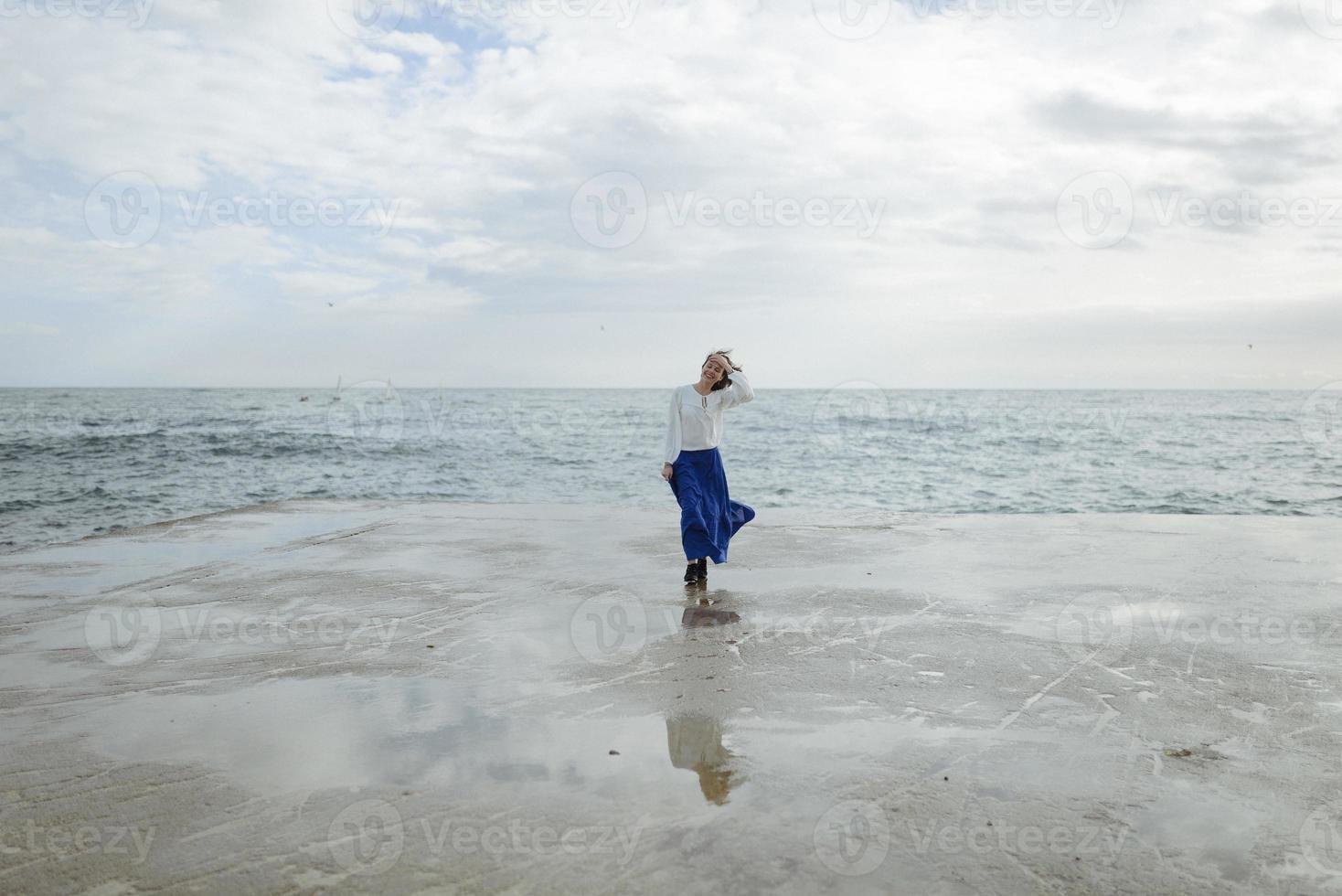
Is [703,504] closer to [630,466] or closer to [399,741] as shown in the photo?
[399,741]

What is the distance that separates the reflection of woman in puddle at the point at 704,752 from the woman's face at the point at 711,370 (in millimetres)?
3396

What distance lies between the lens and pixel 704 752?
3816mm

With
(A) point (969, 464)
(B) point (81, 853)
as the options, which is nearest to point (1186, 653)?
(B) point (81, 853)

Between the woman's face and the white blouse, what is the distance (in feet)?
0.45

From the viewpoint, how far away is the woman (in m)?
7.16

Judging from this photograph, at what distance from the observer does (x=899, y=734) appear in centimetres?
402

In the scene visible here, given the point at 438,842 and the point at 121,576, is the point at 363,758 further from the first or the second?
Answer: the point at 121,576

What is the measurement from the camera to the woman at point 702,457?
716cm

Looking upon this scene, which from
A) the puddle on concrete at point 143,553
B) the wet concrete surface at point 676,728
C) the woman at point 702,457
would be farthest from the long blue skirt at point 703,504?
the puddle on concrete at point 143,553

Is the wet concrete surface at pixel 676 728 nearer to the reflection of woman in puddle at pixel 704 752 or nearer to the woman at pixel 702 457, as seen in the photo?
the reflection of woman in puddle at pixel 704 752

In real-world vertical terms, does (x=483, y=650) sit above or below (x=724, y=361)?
below

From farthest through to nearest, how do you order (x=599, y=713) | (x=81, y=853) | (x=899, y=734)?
→ (x=599, y=713) → (x=899, y=734) → (x=81, y=853)

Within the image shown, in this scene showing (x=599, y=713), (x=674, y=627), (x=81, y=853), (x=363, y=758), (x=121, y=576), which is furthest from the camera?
(x=121, y=576)

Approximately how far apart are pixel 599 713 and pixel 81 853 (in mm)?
2057
